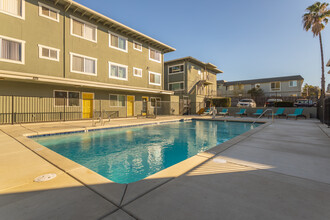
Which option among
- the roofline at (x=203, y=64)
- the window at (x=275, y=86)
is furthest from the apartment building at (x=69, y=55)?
the window at (x=275, y=86)

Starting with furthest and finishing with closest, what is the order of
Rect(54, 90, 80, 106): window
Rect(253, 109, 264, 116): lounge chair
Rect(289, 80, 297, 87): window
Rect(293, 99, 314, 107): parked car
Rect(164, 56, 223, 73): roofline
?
Rect(289, 80, 297, 87): window → Rect(164, 56, 223, 73): roofline → Rect(293, 99, 314, 107): parked car → Rect(253, 109, 264, 116): lounge chair → Rect(54, 90, 80, 106): window

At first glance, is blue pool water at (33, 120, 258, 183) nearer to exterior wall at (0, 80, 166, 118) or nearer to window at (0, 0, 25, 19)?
exterior wall at (0, 80, 166, 118)

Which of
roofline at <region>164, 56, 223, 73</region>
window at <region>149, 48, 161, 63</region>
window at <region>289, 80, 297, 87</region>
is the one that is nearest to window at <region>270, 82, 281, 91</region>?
window at <region>289, 80, 297, 87</region>

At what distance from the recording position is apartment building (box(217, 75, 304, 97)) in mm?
33188

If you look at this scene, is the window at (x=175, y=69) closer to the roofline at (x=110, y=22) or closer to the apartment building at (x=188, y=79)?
the apartment building at (x=188, y=79)

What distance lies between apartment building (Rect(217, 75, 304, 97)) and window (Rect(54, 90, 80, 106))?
84.4 ft

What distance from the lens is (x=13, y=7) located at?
10484mm

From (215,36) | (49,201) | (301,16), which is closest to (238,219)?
(49,201)

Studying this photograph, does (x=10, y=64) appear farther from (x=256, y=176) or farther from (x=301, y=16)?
(x=301, y=16)

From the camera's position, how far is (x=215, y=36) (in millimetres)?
21391

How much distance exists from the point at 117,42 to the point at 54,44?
572 centimetres

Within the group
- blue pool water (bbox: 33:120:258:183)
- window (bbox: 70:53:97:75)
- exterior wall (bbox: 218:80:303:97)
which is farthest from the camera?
exterior wall (bbox: 218:80:303:97)

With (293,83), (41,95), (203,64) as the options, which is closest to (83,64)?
(41,95)

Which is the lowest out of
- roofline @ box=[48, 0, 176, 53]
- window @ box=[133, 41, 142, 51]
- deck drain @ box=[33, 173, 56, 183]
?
deck drain @ box=[33, 173, 56, 183]
